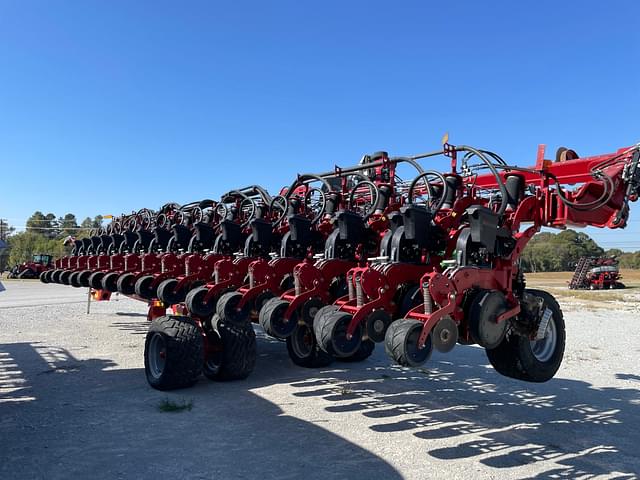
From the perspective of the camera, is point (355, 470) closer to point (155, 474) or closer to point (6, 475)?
point (155, 474)

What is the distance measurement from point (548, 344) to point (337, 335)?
97.5 inches

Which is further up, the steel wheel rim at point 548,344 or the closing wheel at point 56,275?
the closing wheel at point 56,275

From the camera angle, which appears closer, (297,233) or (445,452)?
(445,452)

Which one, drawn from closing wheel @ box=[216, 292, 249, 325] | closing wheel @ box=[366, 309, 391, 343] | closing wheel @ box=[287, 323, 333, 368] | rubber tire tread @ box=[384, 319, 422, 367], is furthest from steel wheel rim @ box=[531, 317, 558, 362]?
closing wheel @ box=[287, 323, 333, 368]

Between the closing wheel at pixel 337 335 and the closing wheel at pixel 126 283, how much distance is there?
267 inches

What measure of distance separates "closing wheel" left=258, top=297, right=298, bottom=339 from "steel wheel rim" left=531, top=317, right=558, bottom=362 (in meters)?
2.65

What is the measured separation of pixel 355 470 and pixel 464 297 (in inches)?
74.0

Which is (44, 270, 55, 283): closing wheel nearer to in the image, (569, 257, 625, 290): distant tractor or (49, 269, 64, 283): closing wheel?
(49, 269, 64, 283): closing wheel

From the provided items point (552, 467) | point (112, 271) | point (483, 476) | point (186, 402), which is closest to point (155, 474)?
point (186, 402)

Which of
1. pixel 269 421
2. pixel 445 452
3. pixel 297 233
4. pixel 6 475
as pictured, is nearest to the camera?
pixel 6 475

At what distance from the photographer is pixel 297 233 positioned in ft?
22.8

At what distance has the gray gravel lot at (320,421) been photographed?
5.07 metres

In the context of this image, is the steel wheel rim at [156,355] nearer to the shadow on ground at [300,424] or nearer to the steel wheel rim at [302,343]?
the shadow on ground at [300,424]

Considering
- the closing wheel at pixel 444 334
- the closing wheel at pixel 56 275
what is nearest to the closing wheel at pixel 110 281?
the closing wheel at pixel 56 275
